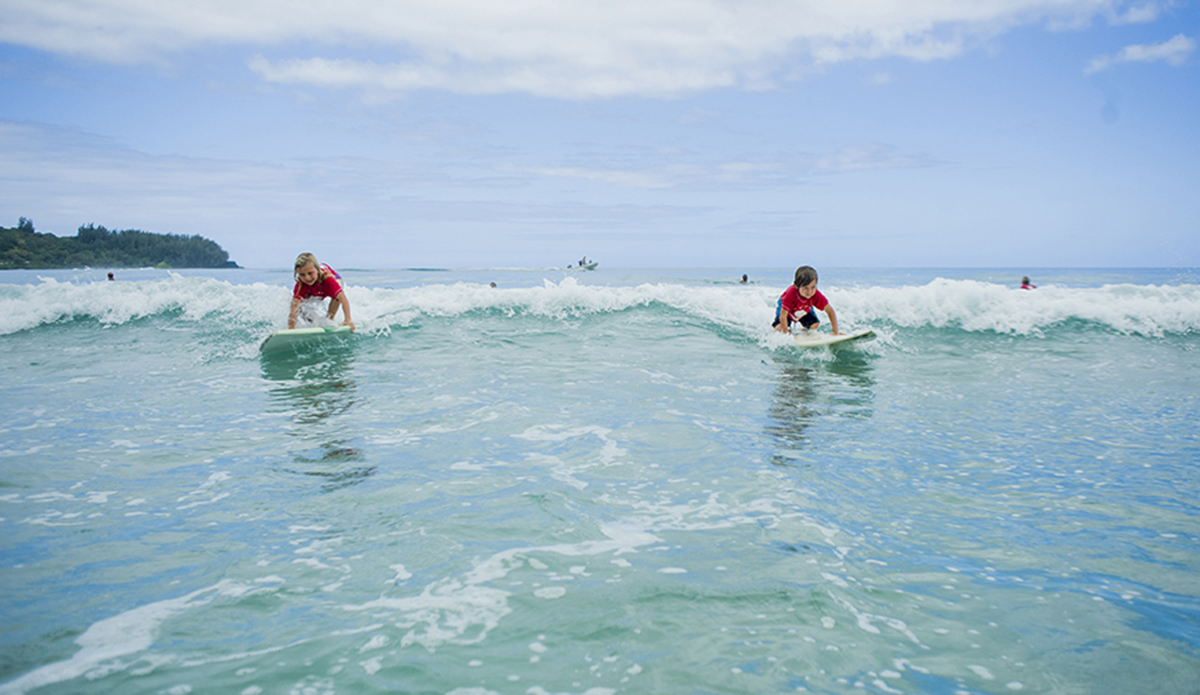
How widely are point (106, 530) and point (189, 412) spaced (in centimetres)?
350

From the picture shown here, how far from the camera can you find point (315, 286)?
1120 cm

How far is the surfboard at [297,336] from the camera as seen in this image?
10312mm

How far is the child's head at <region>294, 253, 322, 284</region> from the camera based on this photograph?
33.2 feet

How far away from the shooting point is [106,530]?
365 cm

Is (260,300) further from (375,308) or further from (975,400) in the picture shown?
(975,400)

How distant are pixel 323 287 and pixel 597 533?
9.53 metres

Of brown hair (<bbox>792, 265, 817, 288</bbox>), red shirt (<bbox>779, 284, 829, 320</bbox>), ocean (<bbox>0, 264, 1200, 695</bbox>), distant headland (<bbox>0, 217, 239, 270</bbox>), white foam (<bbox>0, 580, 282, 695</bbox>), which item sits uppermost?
distant headland (<bbox>0, 217, 239, 270</bbox>)

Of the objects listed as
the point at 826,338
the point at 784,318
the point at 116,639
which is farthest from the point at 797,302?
the point at 116,639

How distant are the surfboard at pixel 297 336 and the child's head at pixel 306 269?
889mm

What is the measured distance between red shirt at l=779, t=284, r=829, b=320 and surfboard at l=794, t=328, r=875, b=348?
0.47 m

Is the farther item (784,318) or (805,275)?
(784,318)

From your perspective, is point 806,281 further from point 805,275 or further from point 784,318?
point 784,318

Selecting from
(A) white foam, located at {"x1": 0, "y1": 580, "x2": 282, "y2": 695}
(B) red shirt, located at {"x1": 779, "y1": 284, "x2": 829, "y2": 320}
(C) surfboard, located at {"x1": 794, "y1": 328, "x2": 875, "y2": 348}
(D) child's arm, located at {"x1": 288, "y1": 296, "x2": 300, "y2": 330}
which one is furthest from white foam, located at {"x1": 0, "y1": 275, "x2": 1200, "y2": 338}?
(A) white foam, located at {"x1": 0, "y1": 580, "x2": 282, "y2": 695}

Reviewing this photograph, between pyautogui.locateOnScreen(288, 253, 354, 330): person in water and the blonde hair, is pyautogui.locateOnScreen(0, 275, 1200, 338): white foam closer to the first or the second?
pyautogui.locateOnScreen(288, 253, 354, 330): person in water
